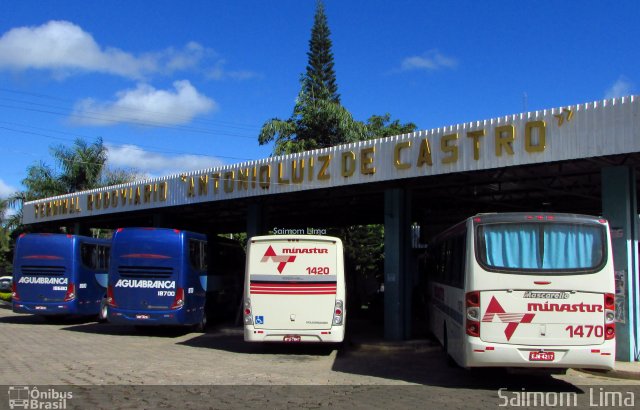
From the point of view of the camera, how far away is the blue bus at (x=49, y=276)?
2073 centimetres

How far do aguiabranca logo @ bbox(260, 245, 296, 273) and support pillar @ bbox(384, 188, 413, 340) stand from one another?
3.99m

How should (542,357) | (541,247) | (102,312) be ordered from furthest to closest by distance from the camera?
(102,312)
(541,247)
(542,357)

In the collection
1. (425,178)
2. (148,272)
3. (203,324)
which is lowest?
(203,324)

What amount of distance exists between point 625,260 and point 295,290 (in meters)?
6.90

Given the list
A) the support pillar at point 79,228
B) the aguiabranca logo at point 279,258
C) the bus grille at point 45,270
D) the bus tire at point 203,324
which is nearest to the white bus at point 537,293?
the aguiabranca logo at point 279,258

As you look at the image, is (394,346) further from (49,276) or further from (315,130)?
(315,130)

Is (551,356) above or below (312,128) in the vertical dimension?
below

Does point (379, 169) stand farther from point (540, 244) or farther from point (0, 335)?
point (0, 335)

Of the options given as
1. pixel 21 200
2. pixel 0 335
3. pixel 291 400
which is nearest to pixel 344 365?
pixel 291 400

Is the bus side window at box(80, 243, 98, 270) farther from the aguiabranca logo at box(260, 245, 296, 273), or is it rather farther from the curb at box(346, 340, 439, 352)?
the curb at box(346, 340, 439, 352)

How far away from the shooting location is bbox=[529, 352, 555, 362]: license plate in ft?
30.0

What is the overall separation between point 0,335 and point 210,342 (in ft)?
20.2

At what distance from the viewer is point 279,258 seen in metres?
14.1

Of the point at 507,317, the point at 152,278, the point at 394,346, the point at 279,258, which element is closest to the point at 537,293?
the point at 507,317
